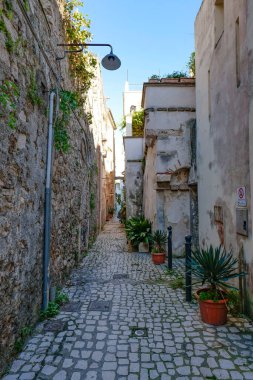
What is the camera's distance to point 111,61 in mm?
4773

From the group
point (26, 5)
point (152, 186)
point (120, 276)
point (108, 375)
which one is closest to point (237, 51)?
point (26, 5)

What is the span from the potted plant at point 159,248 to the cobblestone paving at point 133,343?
2.13 m

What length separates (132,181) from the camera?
12.6m

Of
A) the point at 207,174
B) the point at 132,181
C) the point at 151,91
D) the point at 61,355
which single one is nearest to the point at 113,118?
the point at 132,181

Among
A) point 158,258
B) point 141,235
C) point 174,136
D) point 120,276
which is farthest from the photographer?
point 141,235

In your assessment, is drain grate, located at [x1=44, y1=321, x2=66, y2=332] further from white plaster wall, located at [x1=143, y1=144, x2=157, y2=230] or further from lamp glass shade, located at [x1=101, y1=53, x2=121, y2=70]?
white plaster wall, located at [x1=143, y1=144, x2=157, y2=230]

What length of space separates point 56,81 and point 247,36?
311 cm

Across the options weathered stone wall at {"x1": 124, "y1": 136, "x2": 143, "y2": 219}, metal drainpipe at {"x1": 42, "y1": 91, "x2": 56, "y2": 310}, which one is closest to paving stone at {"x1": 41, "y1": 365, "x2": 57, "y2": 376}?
metal drainpipe at {"x1": 42, "y1": 91, "x2": 56, "y2": 310}

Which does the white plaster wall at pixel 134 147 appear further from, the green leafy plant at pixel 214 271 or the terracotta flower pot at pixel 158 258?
the green leafy plant at pixel 214 271

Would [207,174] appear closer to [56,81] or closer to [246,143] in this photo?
[246,143]

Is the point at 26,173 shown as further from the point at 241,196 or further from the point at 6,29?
the point at 241,196

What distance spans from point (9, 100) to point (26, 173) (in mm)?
927

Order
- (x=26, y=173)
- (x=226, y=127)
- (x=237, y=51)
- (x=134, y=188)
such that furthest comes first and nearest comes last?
(x=134, y=188) < (x=226, y=127) < (x=237, y=51) < (x=26, y=173)

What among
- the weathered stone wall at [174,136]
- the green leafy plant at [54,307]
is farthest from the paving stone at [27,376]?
the weathered stone wall at [174,136]
